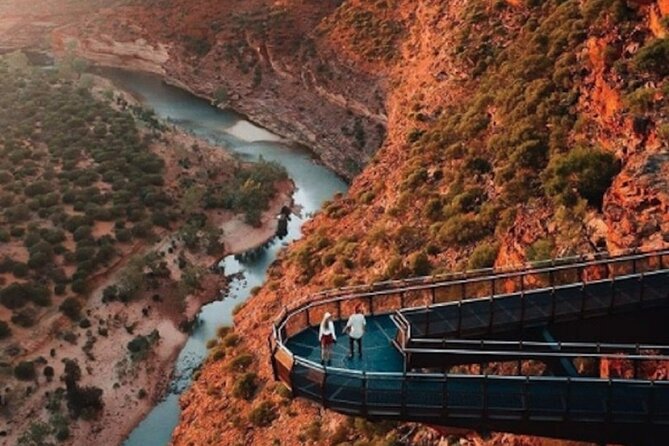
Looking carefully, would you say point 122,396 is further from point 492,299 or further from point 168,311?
point 492,299

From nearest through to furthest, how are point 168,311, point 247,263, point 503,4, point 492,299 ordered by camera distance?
point 492,299
point 503,4
point 168,311
point 247,263

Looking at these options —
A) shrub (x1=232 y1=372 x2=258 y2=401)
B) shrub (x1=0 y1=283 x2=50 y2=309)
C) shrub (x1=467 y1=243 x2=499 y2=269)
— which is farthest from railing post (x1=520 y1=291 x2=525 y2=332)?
shrub (x1=0 y1=283 x2=50 y2=309)

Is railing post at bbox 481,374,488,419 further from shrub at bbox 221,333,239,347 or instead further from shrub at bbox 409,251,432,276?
shrub at bbox 221,333,239,347

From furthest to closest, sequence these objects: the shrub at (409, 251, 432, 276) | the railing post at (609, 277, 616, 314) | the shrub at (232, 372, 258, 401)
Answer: the shrub at (232, 372, 258, 401)
the shrub at (409, 251, 432, 276)
the railing post at (609, 277, 616, 314)

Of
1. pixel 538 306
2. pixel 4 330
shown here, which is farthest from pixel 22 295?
pixel 538 306

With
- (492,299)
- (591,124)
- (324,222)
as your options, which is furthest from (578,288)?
(324,222)

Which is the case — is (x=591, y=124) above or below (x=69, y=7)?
above
